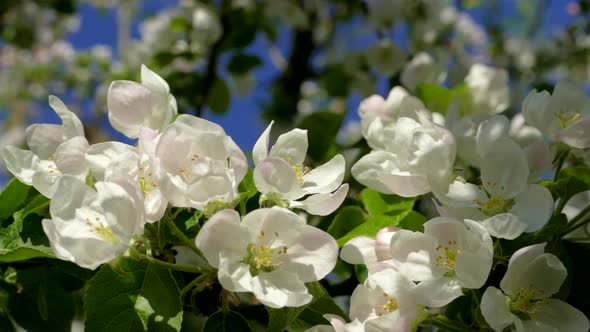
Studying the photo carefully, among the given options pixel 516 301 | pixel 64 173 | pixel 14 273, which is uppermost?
pixel 64 173

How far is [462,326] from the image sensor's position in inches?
38.3

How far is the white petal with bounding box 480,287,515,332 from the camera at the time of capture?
0.88 meters

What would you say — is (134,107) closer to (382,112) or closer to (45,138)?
(45,138)

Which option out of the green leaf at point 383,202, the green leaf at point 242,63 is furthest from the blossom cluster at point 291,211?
the green leaf at point 242,63

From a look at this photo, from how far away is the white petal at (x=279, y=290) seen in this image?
863mm

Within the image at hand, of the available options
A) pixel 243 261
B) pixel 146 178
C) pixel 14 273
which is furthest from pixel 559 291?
pixel 14 273

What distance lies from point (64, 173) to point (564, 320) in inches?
28.2

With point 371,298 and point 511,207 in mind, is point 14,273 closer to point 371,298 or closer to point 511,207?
point 371,298

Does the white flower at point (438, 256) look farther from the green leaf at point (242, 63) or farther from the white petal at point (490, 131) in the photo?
the green leaf at point (242, 63)

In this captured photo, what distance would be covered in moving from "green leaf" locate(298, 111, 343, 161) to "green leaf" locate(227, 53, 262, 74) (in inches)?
40.7

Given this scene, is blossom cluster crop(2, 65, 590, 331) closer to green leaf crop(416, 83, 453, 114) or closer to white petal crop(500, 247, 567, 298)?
white petal crop(500, 247, 567, 298)

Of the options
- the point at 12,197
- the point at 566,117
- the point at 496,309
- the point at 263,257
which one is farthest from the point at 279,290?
the point at 566,117

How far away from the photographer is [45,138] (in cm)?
108

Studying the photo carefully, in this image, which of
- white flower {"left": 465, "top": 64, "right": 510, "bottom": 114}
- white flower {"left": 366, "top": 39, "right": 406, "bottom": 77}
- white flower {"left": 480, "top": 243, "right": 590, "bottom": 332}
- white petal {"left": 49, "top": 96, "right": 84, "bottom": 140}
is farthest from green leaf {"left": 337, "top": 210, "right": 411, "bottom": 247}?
white flower {"left": 366, "top": 39, "right": 406, "bottom": 77}
